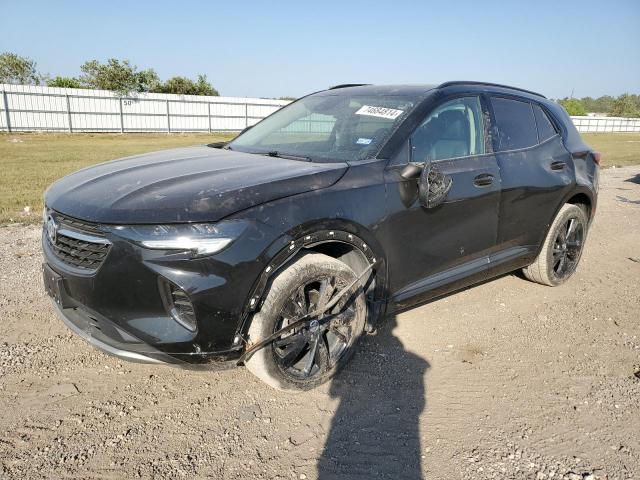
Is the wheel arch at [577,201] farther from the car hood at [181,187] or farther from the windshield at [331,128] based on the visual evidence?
the car hood at [181,187]

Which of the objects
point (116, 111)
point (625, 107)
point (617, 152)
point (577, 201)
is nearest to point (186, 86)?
point (116, 111)

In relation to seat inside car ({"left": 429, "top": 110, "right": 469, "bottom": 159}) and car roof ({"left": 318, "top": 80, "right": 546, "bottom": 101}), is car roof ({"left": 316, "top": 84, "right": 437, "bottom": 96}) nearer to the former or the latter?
car roof ({"left": 318, "top": 80, "right": 546, "bottom": 101})

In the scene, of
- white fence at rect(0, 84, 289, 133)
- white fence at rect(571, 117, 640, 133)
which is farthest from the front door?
white fence at rect(571, 117, 640, 133)

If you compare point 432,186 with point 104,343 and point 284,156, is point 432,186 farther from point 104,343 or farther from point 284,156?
point 104,343

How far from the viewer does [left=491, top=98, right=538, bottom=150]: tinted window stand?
13.2 feet

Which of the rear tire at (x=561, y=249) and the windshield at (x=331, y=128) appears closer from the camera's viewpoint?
the windshield at (x=331, y=128)

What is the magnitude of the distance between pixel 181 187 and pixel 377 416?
63.9 inches

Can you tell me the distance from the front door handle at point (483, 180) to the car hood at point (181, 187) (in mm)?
1120

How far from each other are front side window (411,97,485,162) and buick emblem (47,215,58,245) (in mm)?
2160

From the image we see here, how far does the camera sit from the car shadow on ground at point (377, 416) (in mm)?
2420

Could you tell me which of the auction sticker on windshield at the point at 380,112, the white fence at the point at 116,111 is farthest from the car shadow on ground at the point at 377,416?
the white fence at the point at 116,111

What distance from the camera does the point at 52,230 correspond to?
283cm

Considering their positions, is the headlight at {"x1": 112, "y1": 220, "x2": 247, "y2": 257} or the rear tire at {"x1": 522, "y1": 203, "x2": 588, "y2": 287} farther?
the rear tire at {"x1": 522, "y1": 203, "x2": 588, "y2": 287}

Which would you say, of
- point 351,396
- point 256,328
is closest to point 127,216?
point 256,328
